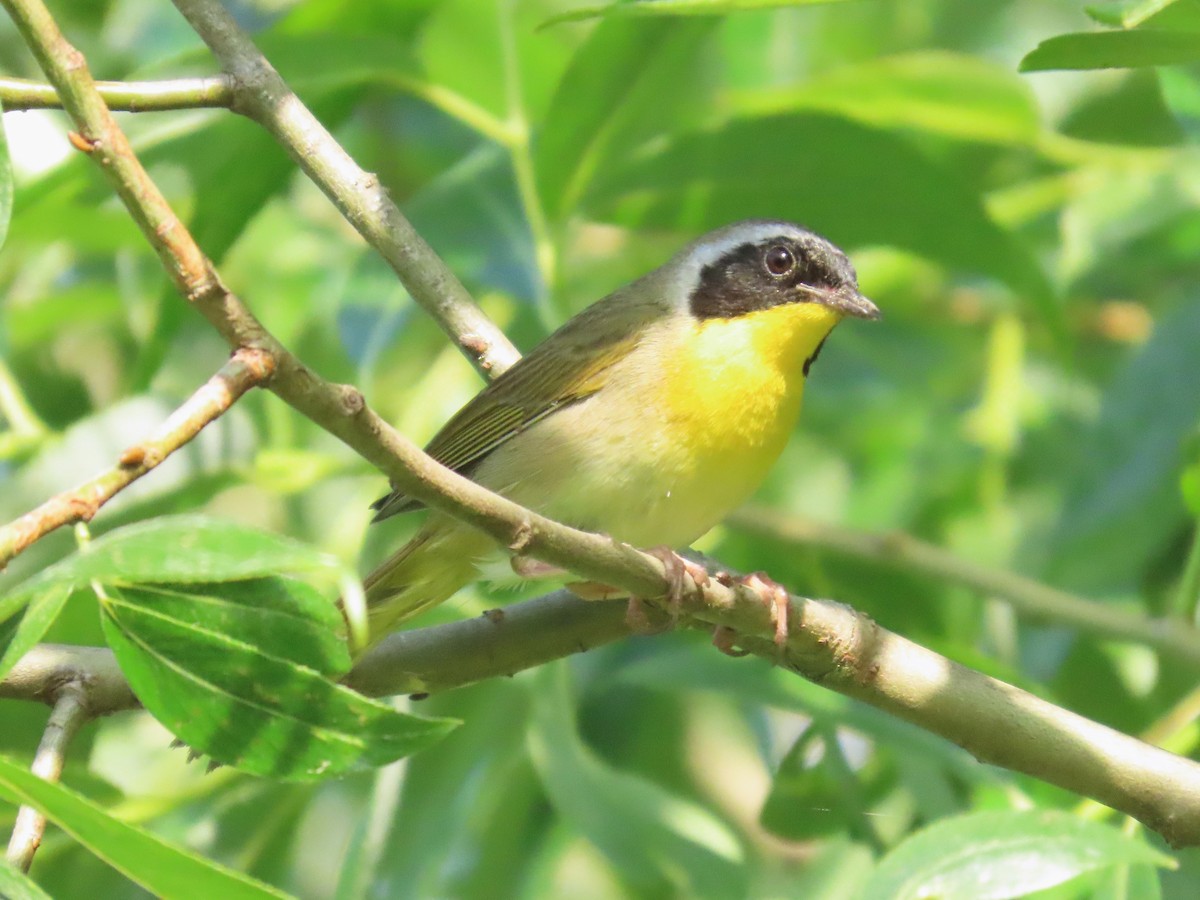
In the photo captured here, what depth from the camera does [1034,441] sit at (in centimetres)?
595

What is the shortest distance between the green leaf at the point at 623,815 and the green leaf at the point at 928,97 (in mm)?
2050

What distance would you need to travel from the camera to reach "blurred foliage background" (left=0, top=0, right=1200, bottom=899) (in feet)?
13.6

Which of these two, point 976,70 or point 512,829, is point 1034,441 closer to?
point 976,70

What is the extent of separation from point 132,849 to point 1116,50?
193 cm

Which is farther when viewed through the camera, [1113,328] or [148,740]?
[1113,328]

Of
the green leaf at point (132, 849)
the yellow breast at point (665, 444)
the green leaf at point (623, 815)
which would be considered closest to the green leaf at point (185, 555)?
the green leaf at point (132, 849)

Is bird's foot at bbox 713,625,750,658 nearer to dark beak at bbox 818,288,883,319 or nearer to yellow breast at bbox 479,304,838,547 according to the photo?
yellow breast at bbox 479,304,838,547

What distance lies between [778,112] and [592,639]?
6.55ft

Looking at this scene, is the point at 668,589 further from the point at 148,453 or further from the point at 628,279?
the point at 628,279

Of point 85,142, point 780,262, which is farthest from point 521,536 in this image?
point 780,262

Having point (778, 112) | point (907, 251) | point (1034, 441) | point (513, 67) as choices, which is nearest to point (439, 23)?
point (513, 67)

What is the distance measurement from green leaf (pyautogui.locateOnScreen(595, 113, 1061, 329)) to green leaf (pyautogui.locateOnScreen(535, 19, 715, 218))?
174 mm

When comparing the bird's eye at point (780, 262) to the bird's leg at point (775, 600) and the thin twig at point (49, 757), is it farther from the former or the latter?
the thin twig at point (49, 757)

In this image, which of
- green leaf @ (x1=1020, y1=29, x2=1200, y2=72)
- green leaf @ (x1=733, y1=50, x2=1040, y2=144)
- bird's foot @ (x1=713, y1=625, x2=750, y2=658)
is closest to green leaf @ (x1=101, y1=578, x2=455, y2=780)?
bird's foot @ (x1=713, y1=625, x2=750, y2=658)
